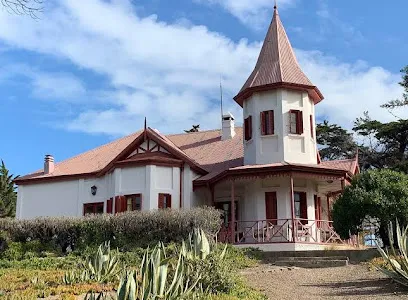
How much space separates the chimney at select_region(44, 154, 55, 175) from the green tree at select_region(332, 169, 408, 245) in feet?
53.6

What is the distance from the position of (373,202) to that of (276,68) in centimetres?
978

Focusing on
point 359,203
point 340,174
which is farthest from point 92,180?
point 359,203

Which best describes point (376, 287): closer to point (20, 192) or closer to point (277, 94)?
point (277, 94)

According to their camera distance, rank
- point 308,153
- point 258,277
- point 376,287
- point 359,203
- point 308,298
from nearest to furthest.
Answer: point 308,298 < point 376,287 < point 258,277 < point 359,203 < point 308,153

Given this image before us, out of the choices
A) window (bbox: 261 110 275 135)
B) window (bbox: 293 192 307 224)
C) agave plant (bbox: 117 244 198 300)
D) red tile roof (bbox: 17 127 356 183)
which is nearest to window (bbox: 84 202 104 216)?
red tile roof (bbox: 17 127 356 183)

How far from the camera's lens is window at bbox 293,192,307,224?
79.6 feet

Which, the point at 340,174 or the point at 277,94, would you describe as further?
the point at 277,94

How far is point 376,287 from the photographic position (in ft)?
41.9

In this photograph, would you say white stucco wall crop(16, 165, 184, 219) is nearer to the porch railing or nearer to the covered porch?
the covered porch

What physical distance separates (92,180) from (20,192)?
454 centimetres

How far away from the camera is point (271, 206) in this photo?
2425 cm

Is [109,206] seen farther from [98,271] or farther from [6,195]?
[6,195]

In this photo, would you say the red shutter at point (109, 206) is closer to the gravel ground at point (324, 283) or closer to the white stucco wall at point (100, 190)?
the white stucco wall at point (100, 190)

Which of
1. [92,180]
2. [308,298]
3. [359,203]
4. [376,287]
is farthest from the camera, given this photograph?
[92,180]
